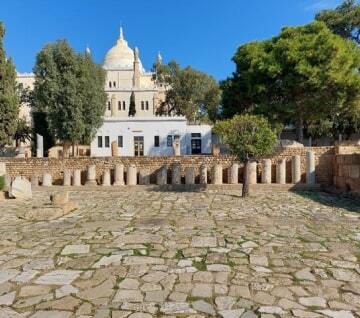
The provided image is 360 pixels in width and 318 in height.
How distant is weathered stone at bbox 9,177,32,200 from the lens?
12.1 metres

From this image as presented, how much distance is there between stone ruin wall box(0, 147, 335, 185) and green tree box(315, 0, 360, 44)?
19651mm

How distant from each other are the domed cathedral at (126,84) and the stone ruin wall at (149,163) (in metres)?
29.8

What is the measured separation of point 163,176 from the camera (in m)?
15.6

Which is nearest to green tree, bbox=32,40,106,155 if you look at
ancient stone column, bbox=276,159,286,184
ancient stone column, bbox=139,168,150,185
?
ancient stone column, bbox=139,168,150,185

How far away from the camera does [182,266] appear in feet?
14.9

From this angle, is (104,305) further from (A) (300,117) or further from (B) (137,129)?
(B) (137,129)

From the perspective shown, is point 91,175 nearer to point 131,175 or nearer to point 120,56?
point 131,175

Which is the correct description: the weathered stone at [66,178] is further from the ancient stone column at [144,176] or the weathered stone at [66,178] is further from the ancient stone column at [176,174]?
the ancient stone column at [176,174]

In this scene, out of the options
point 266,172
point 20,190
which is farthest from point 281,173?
point 20,190

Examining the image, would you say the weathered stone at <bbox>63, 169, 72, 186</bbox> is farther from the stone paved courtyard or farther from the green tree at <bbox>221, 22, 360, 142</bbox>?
the green tree at <bbox>221, 22, 360, 142</bbox>

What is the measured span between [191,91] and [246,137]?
32385mm

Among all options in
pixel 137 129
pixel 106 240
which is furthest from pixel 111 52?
pixel 106 240

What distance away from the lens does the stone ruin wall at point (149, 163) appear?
15.3 m

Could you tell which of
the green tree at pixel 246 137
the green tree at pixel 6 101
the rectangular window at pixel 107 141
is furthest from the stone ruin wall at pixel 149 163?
the rectangular window at pixel 107 141
